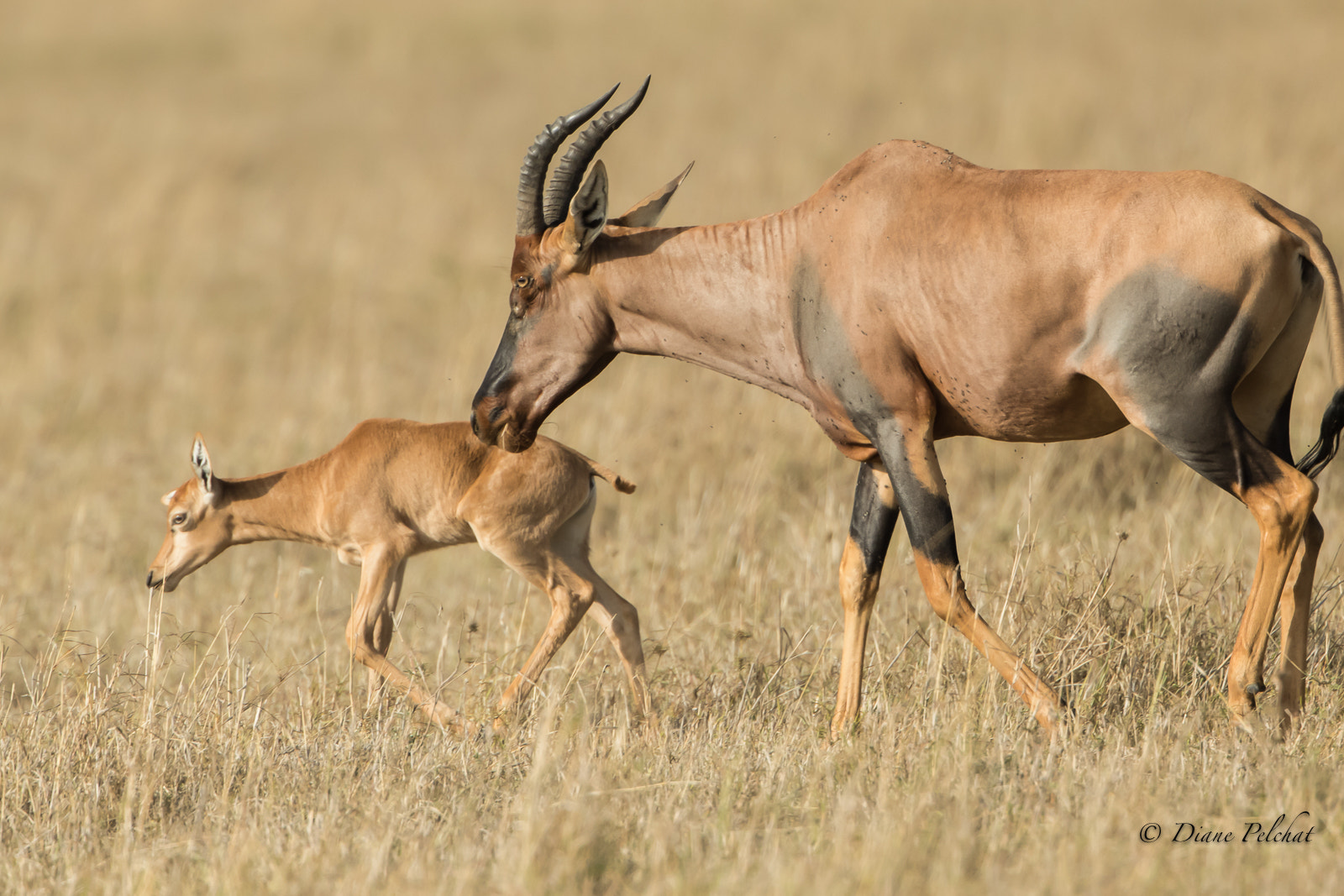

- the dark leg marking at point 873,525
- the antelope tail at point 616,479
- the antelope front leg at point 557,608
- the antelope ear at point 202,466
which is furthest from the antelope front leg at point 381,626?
the dark leg marking at point 873,525

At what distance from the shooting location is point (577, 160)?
5.73 m

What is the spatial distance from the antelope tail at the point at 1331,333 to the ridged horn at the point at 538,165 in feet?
8.83

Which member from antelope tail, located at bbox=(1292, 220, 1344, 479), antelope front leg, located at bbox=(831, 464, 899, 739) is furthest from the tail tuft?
antelope front leg, located at bbox=(831, 464, 899, 739)

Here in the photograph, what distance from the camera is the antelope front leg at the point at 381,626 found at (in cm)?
630

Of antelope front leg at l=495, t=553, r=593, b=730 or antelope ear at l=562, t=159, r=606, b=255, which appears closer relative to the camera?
antelope ear at l=562, t=159, r=606, b=255

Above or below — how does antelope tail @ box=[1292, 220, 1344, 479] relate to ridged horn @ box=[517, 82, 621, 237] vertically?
below

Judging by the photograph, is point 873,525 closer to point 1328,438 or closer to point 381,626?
point 1328,438

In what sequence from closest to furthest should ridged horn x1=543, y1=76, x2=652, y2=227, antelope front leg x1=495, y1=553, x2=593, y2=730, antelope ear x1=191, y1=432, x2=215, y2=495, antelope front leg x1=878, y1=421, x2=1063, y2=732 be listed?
antelope front leg x1=878, y1=421, x2=1063, y2=732
ridged horn x1=543, y1=76, x2=652, y2=227
antelope front leg x1=495, y1=553, x2=593, y2=730
antelope ear x1=191, y1=432, x2=215, y2=495

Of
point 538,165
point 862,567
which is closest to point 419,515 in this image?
point 538,165

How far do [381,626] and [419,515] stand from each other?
60 cm

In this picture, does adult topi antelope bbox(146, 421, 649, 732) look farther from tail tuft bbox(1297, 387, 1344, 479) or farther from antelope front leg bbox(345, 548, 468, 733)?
tail tuft bbox(1297, 387, 1344, 479)

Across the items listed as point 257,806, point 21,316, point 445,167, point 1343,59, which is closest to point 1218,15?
point 1343,59

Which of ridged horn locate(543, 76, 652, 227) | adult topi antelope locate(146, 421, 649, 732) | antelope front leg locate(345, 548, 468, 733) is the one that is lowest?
antelope front leg locate(345, 548, 468, 733)

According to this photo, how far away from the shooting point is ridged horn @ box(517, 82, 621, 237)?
5.65 metres
